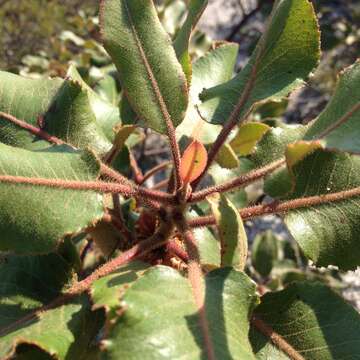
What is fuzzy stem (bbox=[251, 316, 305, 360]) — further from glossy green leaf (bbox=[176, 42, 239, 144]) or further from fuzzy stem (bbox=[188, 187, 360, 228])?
glossy green leaf (bbox=[176, 42, 239, 144])

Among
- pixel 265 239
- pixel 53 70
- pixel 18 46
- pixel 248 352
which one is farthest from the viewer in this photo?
pixel 18 46

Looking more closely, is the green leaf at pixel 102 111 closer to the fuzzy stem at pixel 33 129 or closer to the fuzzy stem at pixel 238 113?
the fuzzy stem at pixel 33 129

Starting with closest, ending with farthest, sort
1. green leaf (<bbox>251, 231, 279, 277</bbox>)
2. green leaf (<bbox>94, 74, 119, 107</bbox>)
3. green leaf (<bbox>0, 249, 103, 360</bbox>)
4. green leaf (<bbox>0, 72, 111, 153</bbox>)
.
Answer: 1. green leaf (<bbox>0, 249, 103, 360</bbox>)
2. green leaf (<bbox>0, 72, 111, 153</bbox>)
3. green leaf (<bbox>94, 74, 119, 107</bbox>)
4. green leaf (<bbox>251, 231, 279, 277</bbox>)

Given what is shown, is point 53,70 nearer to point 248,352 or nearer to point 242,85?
point 242,85

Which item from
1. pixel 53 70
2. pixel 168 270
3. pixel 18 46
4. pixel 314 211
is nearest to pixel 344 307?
pixel 314 211

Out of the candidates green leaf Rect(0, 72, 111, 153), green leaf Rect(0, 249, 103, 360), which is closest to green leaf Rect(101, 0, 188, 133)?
green leaf Rect(0, 72, 111, 153)

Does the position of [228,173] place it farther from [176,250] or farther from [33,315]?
[33,315]
